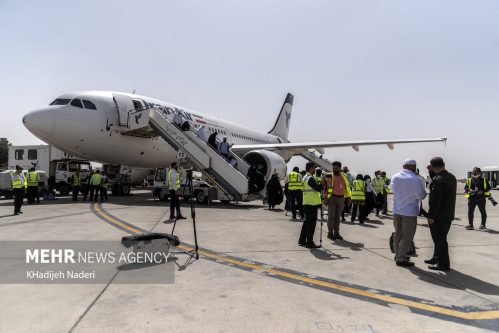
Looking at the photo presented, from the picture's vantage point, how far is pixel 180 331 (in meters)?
2.94

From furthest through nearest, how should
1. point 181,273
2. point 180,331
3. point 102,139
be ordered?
point 102,139
point 181,273
point 180,331

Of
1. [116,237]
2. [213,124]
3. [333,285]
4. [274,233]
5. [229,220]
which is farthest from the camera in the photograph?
[213,124]

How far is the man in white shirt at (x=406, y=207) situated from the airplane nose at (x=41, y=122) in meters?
12.0

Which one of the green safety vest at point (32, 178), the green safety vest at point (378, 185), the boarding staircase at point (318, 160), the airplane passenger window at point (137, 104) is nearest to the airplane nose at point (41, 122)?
the green safety vest at point (32, 178)

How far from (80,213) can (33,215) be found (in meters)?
1.22

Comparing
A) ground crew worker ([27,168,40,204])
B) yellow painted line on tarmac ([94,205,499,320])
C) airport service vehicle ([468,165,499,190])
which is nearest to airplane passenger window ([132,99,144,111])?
ground crew worker ([27,168,40,204])

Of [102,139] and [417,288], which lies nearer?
[417,288]

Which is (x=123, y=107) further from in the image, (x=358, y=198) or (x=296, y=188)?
(x=358, y=198)

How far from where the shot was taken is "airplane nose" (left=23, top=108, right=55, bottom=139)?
12.7 m

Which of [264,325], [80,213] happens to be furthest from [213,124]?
[264,325]

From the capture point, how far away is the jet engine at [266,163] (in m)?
15.4

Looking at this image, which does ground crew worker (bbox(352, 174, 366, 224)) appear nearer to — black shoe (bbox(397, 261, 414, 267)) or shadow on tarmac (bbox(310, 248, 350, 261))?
shadow on tarmac (bbox(310, 248, 350, 261))

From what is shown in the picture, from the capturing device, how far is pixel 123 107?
1452 cm

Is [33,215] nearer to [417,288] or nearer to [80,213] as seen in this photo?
[80,213]
